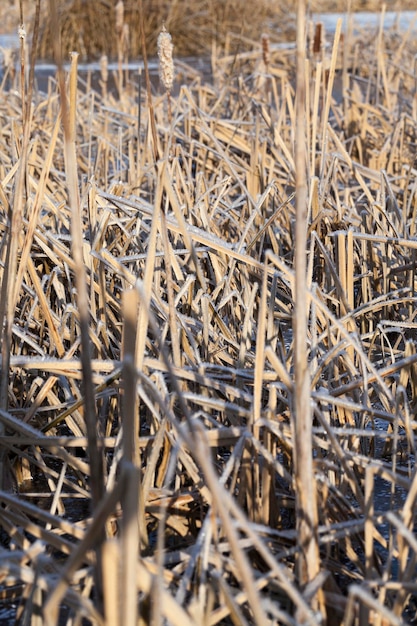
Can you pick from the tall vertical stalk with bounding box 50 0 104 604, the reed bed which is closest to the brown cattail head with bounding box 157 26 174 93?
the reed bed

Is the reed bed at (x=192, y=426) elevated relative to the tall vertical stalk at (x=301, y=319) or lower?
lower

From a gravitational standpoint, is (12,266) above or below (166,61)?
below

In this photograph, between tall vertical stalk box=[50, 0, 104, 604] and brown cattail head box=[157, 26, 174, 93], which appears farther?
brown cattail head box=[157, 26, 174, 93]

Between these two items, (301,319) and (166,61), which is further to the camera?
(166,61)

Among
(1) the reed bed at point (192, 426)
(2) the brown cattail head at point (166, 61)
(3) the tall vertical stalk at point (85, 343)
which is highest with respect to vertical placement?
(2) the brown cattail head at point (166, 61)

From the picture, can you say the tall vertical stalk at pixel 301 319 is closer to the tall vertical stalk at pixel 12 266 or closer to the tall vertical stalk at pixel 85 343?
the tall vertical stalk at pixel 85 343

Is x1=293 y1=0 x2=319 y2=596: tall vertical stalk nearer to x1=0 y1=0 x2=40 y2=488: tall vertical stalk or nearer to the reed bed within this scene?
the reed bed

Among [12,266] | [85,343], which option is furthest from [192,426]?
[12,266]

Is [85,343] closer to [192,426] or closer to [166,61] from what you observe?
[192,426]

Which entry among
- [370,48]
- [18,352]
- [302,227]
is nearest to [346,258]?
[18,352]

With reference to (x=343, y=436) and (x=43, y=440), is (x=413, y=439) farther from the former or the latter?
(x=43, y=440)

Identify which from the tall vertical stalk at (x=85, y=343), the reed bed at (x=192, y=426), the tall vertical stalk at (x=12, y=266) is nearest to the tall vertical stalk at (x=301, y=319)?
the reed bed at (x=192, y=426)

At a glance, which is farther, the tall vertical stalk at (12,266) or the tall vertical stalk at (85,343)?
the tall vertical stalk at (12,266)

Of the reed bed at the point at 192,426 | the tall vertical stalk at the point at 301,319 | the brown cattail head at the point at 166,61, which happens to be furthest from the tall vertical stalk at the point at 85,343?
the brown cattail head at the point at 166,61
